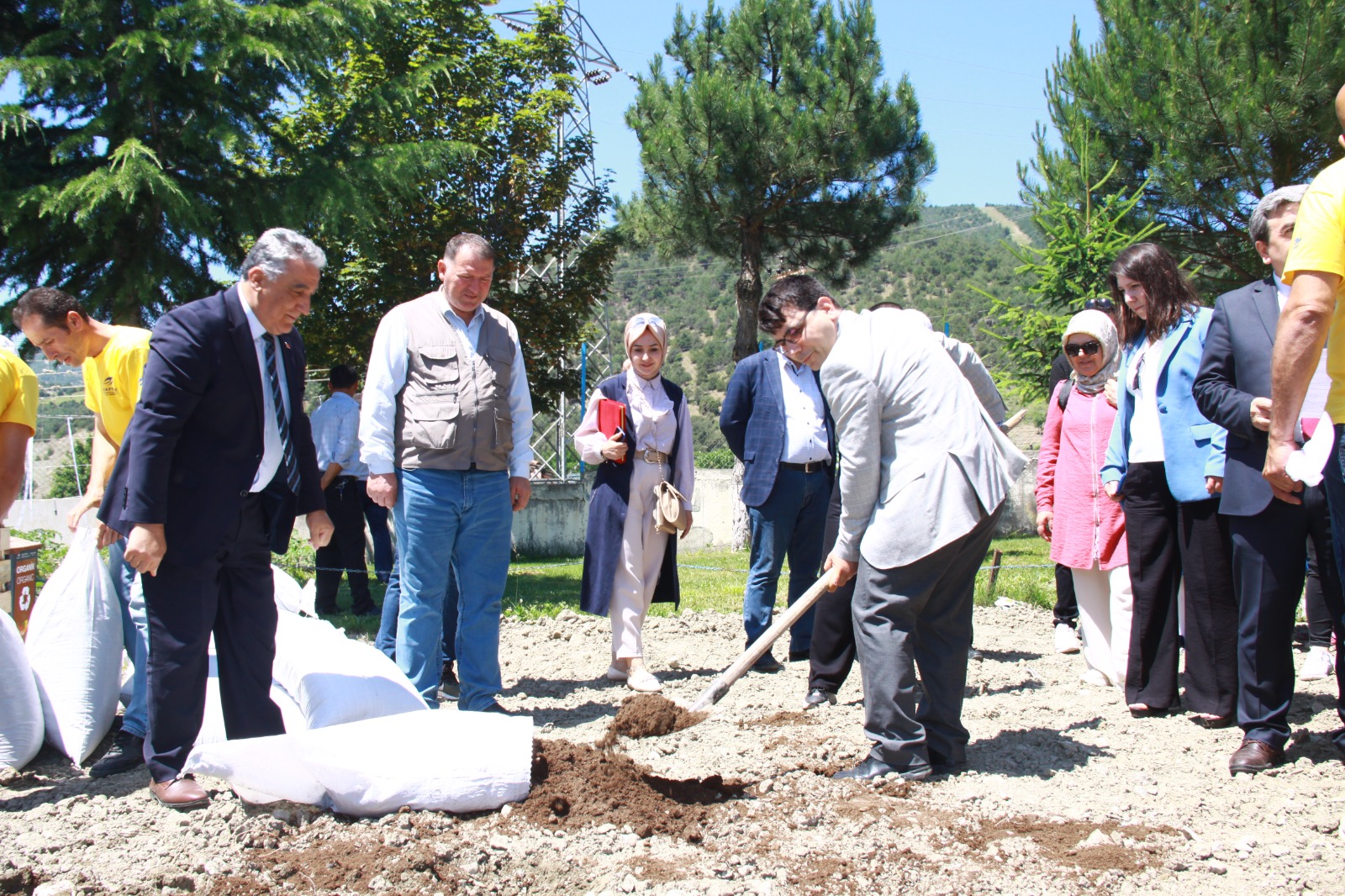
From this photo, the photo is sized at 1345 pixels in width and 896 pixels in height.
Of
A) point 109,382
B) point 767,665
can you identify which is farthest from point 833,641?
point 109,382

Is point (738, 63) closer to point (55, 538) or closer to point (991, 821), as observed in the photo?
point (55, 538)

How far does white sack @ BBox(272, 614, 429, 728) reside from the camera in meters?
3.37

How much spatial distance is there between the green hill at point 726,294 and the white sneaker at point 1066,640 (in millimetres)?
34662

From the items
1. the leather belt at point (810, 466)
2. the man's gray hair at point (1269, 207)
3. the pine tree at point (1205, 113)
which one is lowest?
the leather belt at point (810, 466)

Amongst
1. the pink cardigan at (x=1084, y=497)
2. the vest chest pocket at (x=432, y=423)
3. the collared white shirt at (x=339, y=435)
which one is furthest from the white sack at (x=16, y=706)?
the pink cardigan at (x=1084, y=497)

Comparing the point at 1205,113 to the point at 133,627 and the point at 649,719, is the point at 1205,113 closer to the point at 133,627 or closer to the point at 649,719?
the point at 649,719

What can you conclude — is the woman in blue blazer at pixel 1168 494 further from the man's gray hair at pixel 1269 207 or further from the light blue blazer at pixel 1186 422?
the man's gray hair at pixel 1269 207

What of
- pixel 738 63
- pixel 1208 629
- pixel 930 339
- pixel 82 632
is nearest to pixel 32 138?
pixel 82 632

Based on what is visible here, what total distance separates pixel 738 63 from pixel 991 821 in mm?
13630

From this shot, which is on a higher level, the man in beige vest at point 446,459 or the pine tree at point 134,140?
the pine tree at point 134,140

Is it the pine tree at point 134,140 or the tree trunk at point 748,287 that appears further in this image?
the tree trunk at point 748,287

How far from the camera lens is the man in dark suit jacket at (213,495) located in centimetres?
306

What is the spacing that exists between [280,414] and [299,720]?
112 centimetres

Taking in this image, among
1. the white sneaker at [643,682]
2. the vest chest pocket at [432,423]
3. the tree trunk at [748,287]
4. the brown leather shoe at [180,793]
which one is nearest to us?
the brown leather shoe at [180,793]
